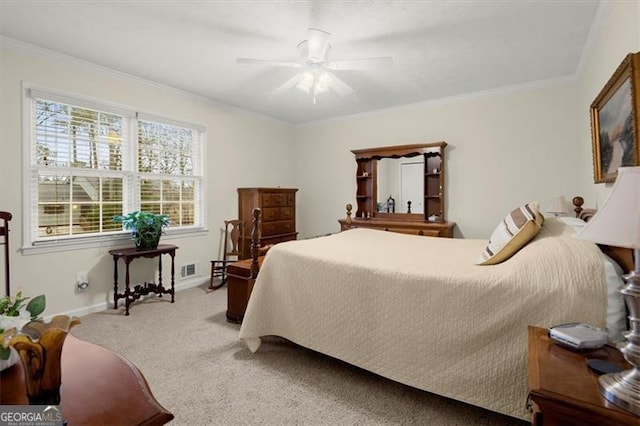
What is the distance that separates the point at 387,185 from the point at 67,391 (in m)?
4.43

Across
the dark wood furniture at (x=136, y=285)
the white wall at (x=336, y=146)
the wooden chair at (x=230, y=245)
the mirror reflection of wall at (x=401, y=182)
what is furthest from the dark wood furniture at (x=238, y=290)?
the mirror reflection of wall at (x=401, y=182)

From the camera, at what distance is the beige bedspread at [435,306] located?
55.6 inches

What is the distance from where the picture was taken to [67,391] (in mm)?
947

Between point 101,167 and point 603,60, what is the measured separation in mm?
4672

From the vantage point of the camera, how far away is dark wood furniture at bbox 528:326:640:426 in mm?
794

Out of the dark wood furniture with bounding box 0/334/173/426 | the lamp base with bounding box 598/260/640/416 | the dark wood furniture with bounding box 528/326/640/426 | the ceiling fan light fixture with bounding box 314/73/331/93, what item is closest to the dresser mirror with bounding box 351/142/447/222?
the ceiling fan light fixture with bounding box 314/73/331/93

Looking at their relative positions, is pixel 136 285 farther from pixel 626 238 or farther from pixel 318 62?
pixel 626 238

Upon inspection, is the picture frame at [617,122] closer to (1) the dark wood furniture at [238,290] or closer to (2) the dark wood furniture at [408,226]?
(2) the dark wood furniture at [408,226]

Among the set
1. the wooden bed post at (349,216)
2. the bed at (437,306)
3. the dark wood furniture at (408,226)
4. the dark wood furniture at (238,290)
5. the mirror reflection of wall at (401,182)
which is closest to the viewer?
the bed at (437,306)

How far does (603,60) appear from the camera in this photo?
2.42 m

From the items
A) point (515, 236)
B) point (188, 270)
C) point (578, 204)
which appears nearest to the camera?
point (515, 236)

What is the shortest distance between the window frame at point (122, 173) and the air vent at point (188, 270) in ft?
1.36

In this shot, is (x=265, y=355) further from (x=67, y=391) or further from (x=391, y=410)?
(x=67, y=391)

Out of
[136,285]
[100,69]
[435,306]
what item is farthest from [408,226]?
[100,69]
